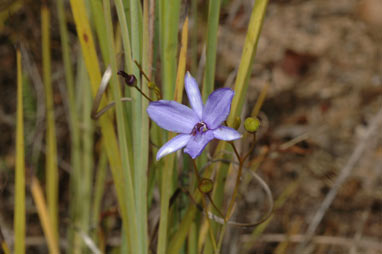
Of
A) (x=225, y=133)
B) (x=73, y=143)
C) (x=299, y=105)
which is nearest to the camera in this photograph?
(x=225, y=133)

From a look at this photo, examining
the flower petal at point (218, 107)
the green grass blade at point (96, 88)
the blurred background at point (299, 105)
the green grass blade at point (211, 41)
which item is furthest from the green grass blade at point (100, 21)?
the blurred background at point (299, 105)

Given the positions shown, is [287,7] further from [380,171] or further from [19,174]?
[19,174]

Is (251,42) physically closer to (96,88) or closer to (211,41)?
(211,41)

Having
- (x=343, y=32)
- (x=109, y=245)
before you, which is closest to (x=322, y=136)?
(x=343, y=32)

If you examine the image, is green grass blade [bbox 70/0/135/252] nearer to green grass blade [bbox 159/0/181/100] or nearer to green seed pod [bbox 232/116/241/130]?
green grass blade [bbox 159/0/181/100]

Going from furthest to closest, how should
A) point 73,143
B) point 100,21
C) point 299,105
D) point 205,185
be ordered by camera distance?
point 299,105 < point 73,143 < point 100,21 < point 205,185

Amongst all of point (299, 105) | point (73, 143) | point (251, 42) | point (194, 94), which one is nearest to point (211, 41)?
point (251, 42)

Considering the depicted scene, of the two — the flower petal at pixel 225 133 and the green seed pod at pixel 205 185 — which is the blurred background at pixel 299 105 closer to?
the green seed pod at pixel 205 185
